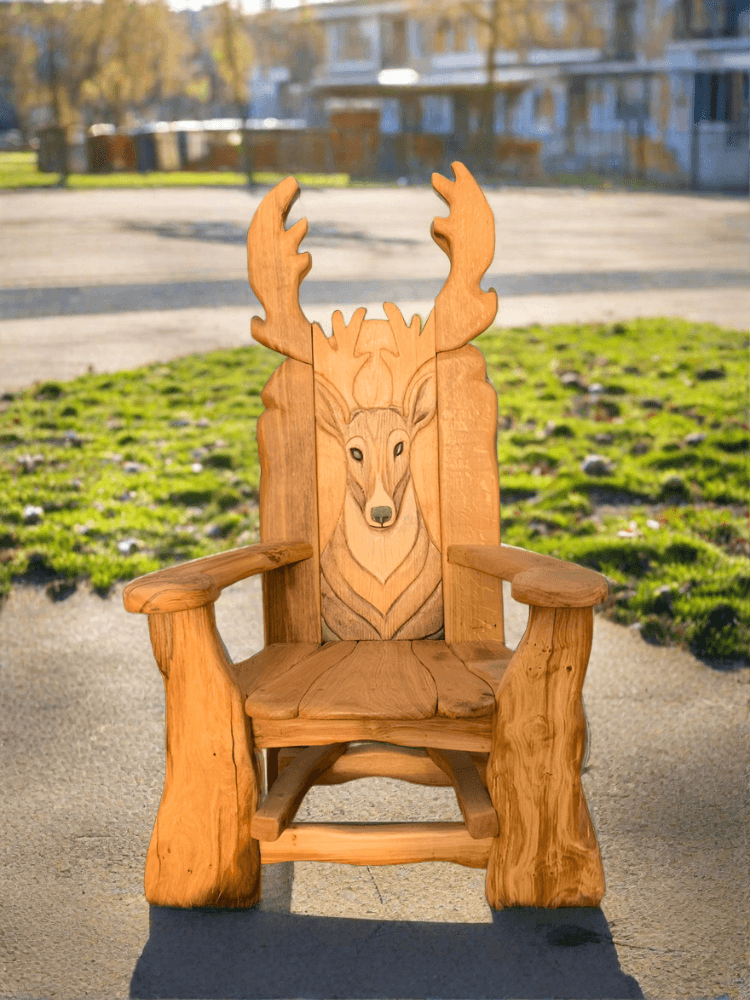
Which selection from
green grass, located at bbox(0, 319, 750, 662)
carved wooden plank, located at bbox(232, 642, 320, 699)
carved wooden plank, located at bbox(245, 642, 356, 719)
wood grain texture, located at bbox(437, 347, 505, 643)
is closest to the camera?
carved wooden plank, located at bbox(245, 642, 356, 719)

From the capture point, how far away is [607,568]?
4727mm

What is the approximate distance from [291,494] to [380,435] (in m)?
0.28

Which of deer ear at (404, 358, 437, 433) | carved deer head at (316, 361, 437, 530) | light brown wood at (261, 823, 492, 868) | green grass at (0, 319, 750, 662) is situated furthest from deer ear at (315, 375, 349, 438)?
green grass at (0, 319, 750, 662)

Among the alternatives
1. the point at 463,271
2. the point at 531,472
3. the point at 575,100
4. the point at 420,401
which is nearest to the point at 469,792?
the point at 420,401

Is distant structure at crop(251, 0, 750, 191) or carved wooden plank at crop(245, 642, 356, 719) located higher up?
distant structure at crop(251, 0, 750, 191)

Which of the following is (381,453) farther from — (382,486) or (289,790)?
(289,790)

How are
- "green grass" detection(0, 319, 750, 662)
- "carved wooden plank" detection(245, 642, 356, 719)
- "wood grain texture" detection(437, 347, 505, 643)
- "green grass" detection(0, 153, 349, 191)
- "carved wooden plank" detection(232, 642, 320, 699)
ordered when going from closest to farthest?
"carved wooden plank" detection(245, 642, 356, 719), "carved wooden plank" detection(232, 642, 320, 699), "wood grain texture" detection(437, 347, 505, 643), "green grass" detection(0, 319, 750, 662), "green grass" detection(0, 153, 349, 191)

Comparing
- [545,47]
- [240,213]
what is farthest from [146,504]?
[545,47]

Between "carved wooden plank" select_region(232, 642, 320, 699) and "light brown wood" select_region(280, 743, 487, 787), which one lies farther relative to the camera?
"light brown wood" select_region(280, 743, 487, 787)

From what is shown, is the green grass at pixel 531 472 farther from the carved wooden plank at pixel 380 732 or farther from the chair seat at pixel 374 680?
the carved wooden plank at pixel 380 732

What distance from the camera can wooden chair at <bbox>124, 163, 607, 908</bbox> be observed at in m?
2.45

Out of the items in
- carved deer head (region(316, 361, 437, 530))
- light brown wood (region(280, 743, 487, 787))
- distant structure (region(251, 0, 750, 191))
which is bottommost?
light brown wood (region(280, 743, 487, 787))

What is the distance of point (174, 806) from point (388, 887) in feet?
1.86

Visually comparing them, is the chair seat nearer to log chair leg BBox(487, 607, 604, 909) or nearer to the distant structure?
log chair leg BBox(487, 607, 604, 909)
